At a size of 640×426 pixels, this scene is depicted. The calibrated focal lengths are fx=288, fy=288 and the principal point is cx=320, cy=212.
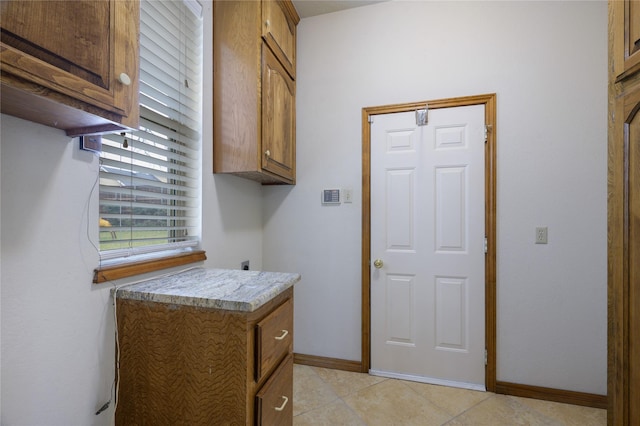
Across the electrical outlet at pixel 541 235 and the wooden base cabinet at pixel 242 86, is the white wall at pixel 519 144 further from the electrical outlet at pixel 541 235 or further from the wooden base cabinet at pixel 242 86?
Answer: the wooden base cabinet at pixel 242 86

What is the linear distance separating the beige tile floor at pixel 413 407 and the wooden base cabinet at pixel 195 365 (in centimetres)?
87

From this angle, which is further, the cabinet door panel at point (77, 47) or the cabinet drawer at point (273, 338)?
the cabinet drawer at point (273, 338)

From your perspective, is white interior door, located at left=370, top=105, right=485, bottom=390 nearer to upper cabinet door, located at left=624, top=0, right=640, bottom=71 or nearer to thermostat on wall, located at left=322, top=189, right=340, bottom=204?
thermostat on wall, located at left=322, top=189, right=340, bottom=204

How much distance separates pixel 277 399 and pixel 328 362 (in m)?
1.29

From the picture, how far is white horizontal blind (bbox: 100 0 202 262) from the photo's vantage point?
3.96ft

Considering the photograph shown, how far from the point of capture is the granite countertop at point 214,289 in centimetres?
101

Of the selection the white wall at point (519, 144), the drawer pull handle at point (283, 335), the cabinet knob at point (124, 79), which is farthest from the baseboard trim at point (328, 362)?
the cabinet knob at point (124, 79)

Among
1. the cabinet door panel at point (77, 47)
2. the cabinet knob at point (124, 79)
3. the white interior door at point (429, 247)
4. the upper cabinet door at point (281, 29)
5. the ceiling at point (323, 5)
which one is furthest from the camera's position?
the ceiling at point (323, 5)

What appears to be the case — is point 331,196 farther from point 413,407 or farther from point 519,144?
point 413,407

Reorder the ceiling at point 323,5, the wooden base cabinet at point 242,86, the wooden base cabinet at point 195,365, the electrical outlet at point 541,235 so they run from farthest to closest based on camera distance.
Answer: the ceiling at point 323,5 < the electrical outlet at point 541,235 < the wooden base cabinet at point 242,86 < the wooden base cabinet at point 195,365

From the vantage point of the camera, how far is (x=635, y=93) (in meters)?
0.88

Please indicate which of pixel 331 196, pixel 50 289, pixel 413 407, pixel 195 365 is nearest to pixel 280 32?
pixel 331 196

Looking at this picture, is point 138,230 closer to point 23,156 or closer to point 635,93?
point 23,156

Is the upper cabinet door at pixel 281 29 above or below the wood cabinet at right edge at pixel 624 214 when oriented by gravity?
above
